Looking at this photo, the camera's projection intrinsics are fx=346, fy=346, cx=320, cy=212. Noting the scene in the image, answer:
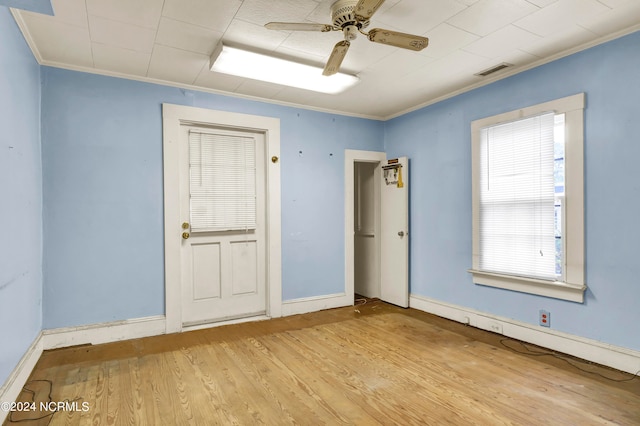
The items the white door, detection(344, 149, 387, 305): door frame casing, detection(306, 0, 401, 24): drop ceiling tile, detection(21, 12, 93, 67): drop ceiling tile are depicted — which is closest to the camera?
detection(306, 0, 401, 24): drop ceiling tile

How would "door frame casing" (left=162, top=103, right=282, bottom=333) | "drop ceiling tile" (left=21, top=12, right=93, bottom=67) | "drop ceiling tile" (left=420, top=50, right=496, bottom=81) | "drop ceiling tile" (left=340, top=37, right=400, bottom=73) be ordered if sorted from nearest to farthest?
1. "drop ceiling tile" (left=21, top=12, right=93, bottom=67)
2. "drop ceiling tile" (left=340, top=37, right=400, bottom=73)
3. "drop ceiling tile" (left=420, top=50, right=496, bottom=81)
4. "door frame casing" (left=162, top=103, right=282, bottom=333)

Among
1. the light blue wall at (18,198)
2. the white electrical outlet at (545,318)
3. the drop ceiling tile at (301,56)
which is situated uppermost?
the drop ceiling tile at (301,56)

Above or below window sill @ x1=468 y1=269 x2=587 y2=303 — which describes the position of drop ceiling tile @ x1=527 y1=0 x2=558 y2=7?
above

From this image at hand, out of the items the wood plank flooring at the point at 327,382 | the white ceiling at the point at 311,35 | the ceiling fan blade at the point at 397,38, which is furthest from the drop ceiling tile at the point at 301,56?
the wood plank flooring at the point at 327,382

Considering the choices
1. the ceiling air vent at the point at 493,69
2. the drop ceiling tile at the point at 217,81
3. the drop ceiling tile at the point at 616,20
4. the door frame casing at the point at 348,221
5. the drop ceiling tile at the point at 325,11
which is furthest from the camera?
the door frame casing at the point at 348,221

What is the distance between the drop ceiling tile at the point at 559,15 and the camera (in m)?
2.23

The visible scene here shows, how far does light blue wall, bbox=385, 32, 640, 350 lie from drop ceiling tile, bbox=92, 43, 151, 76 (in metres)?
3.20

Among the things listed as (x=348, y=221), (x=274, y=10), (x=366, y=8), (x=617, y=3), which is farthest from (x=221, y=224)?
(x=617, y=3)

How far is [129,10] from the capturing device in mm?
2262

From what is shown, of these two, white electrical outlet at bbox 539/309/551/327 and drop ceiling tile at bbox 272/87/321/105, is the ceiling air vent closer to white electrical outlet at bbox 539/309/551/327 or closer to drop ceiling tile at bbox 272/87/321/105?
drop ceiling tile at bbox 272/87/321/105

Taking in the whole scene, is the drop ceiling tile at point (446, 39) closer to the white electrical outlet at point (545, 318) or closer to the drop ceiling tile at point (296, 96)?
the drop ceiling tile at point (296, 96)

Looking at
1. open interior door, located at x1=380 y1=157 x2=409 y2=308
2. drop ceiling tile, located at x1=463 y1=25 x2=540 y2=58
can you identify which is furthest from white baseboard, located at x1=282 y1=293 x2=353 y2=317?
drop ceiling tile, located at x1=463 y1=25 x2=540 y2=58

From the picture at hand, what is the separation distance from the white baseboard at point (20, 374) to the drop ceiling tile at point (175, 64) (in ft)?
8.19

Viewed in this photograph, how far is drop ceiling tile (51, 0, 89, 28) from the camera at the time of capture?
2.19 metres
